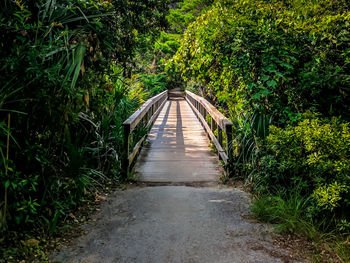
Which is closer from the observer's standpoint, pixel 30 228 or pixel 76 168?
pixel 30 228

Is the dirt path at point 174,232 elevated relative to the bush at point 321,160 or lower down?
lower down

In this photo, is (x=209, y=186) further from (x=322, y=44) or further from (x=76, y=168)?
(x=322, y=44)

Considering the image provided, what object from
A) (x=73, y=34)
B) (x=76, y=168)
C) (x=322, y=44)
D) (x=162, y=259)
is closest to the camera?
(x=162, y=259)

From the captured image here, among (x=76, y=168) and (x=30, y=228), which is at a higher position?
(x=76, y=168)

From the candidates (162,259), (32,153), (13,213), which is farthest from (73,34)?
(162,259)

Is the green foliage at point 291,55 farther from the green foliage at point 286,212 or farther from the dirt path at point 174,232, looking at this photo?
the dirt path at point 174,232

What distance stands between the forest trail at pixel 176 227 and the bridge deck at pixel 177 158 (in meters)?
0.04

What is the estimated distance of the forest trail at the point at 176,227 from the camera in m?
2.88

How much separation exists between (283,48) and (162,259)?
116 inches

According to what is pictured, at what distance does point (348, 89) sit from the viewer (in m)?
3.71

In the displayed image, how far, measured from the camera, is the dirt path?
2873mm

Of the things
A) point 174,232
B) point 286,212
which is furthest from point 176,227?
point 286,212

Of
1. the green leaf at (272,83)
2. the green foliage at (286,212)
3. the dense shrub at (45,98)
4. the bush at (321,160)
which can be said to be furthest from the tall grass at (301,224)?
the dense shrub at (45,98)

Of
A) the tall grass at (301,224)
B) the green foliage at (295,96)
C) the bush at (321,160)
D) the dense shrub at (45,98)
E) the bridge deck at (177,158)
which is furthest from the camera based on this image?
the bridge deck at (177,158)
